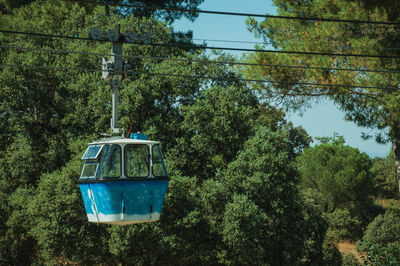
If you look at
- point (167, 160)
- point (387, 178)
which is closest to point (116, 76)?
point (167, 160)

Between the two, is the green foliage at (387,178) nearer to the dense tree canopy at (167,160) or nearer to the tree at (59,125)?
the dense tree canopy at (167,160)

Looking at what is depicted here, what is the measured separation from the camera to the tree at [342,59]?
1686cm

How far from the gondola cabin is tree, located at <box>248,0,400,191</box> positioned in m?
8.47

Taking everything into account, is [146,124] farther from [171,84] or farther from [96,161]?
[96,161]

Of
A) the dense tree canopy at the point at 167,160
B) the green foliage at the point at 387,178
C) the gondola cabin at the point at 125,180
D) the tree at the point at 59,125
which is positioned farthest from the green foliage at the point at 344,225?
the gondola cabin at the point at 125,180

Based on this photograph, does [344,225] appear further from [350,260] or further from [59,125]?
[59,125]

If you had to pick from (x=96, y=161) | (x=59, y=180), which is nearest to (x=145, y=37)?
(x=96, y=161)

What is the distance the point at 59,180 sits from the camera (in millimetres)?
19281

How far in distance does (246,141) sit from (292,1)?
20.6 ft

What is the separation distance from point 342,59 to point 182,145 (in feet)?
25.1

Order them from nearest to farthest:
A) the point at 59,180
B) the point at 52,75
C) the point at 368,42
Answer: the point at 368,42 → the point at 59,180 → the point at 52,75

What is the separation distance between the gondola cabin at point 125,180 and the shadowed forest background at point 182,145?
297 inches

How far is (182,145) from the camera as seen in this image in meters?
21.0

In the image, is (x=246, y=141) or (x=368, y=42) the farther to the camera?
(x=246, y=141)
